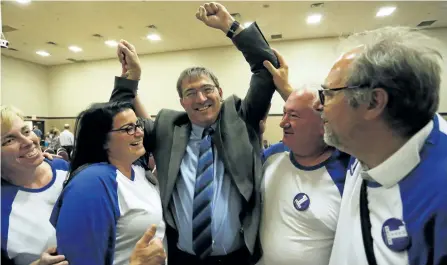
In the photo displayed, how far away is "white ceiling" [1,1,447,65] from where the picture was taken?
666cm

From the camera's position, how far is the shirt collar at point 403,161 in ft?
3.20

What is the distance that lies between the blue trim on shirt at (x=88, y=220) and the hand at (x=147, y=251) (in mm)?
114

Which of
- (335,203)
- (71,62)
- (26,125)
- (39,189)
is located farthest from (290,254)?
(71,62)

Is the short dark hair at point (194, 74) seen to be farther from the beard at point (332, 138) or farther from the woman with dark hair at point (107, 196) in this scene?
the beard at point (332, 138)

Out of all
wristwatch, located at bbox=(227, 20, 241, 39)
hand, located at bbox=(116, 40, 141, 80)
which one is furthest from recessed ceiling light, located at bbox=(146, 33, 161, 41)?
wristwatch, located at bbox=(227, 20, 241, 39)

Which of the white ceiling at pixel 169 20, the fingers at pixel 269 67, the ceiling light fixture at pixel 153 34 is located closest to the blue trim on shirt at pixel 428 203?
the fingers at pixel 269 67

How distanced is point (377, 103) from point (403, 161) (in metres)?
0.20

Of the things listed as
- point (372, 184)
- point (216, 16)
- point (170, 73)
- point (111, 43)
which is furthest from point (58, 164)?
point (170, 73)

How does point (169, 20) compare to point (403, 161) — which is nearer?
point (403, 161)

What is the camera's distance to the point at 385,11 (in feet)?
23.2

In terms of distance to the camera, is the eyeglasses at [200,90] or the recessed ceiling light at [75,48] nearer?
the eyeglasses at [200,90]

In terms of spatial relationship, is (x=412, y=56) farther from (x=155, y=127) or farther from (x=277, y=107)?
(x=277, y=107)

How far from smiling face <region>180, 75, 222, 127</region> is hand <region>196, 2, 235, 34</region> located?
0.30 m

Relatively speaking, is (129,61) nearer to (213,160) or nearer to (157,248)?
(213,160)
